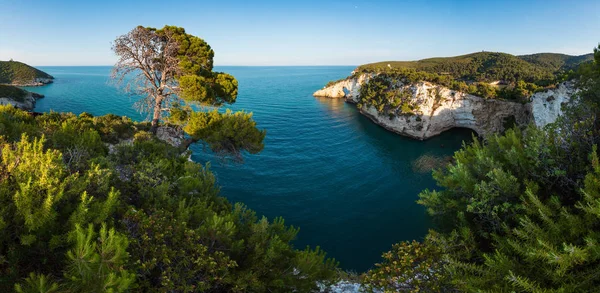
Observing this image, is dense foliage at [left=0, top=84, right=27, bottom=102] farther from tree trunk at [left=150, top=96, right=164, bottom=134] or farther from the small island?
tree trunk at [left=150, top=96, right=164, bottom=134]

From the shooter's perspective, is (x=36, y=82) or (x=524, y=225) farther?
(x=36, y=82)

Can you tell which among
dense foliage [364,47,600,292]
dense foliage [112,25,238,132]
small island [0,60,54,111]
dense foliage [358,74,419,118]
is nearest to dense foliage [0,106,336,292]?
dense foliage [364,47,600,292]

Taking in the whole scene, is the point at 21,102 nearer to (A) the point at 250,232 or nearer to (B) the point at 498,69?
(A) the point at 250,232

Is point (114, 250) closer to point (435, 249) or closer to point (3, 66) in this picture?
point (435, 249)

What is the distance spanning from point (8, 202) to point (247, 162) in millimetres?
28097

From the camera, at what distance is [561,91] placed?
3378cm

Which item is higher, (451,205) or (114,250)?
(114,250)

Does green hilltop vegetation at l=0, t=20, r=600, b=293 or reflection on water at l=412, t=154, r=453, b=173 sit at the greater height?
green hilltop vegetation at l=0, t=20, r=600, b=293

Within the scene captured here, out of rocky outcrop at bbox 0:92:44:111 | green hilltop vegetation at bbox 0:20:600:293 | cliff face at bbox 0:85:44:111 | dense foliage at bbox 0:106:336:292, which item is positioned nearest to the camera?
dense foliage at bbox 0:106:336:292

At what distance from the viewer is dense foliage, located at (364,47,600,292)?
18.9ft

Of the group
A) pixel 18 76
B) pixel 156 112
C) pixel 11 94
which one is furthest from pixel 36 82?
pixel 156 112

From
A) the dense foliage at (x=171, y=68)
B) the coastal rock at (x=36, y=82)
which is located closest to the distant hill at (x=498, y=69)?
the dense foliage at (x=171, y=68)

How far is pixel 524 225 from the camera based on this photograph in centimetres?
648

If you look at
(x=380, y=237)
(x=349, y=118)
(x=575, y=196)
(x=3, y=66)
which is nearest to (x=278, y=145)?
(x=380, y=237)
